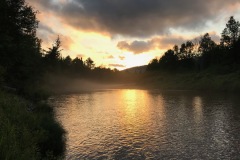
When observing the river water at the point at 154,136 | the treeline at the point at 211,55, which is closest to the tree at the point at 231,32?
the treeline at the point at 211,55

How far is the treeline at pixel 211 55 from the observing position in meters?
128

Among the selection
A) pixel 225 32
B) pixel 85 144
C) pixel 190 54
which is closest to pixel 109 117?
pixel 85 144

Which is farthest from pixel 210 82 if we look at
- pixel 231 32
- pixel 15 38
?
pixel 15 38

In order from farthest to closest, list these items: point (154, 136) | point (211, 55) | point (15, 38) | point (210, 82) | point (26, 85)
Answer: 1. point (211, 55)
2. point (210, 82)
3. point (26, 85)
4. point (15, 38)
5. point (154, 136)

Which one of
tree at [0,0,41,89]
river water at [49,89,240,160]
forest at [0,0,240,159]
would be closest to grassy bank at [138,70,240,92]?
forest at [0,0,240,159]

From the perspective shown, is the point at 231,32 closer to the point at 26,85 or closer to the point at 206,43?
the point at 206,43

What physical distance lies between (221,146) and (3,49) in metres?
28.3

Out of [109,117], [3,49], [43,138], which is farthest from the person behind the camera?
[109,117]

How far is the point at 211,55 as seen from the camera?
528ft

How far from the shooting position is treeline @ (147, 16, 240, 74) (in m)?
128

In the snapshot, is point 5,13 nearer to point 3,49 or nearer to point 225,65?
point 3,49

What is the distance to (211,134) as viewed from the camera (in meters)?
29.4

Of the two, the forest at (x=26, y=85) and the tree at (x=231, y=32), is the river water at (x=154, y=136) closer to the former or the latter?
the forest at (x=26, y=85)

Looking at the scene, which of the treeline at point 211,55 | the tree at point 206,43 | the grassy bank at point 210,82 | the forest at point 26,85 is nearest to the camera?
the forest at point 26,85
